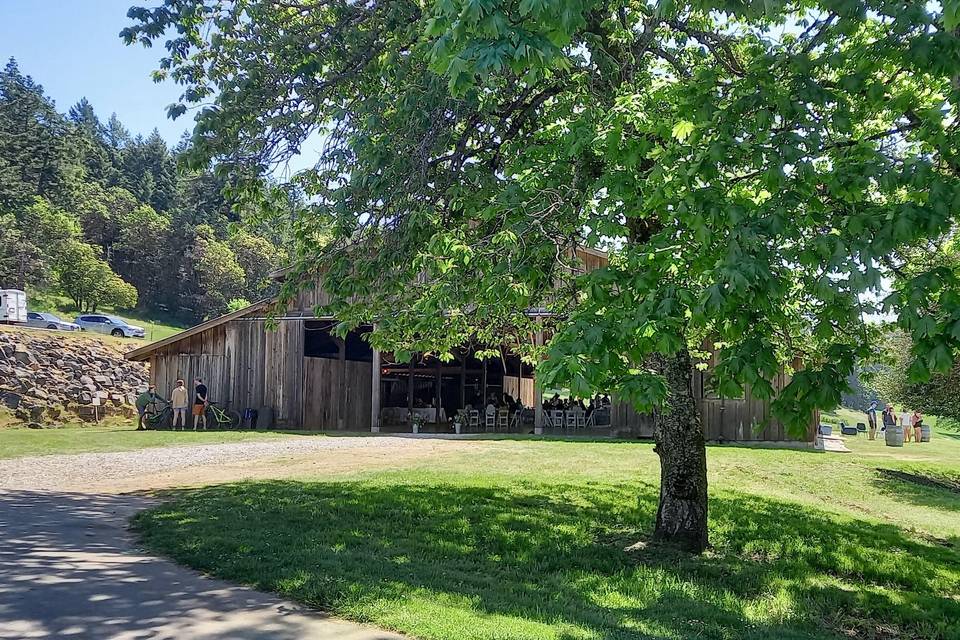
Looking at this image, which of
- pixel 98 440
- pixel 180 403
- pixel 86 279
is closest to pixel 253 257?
pixel 86 279

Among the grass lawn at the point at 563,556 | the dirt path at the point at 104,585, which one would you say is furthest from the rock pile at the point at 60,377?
the grass lawn at the point at 563,556

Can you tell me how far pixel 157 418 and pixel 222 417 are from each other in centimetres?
206

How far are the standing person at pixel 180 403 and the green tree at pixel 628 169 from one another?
1451 cm

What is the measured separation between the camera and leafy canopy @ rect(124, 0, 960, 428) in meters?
3.75

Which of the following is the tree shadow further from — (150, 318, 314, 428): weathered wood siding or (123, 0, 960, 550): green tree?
(150, 318, 314, 428): weathered wood siding

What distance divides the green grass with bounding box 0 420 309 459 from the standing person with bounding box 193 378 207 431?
2426mm

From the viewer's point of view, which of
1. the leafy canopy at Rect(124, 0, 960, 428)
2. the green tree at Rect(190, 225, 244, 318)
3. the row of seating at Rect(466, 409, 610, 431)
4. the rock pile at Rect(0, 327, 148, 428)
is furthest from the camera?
the green tree at Rect(190, 225, 244, 318)

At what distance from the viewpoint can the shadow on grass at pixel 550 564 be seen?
17.0ft

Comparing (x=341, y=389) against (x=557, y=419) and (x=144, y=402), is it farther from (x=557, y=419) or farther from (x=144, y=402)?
(x=557, y=419)

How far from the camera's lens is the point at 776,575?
6992 millimetres

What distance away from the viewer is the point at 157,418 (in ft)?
74.4

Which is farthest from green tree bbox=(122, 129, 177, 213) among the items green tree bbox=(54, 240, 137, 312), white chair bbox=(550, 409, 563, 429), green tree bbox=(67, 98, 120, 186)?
white chair bbox=(550, 409, 563, 429)

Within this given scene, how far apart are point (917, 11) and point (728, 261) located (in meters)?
2.05

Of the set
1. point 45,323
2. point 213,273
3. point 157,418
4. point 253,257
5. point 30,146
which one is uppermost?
point 30,146
